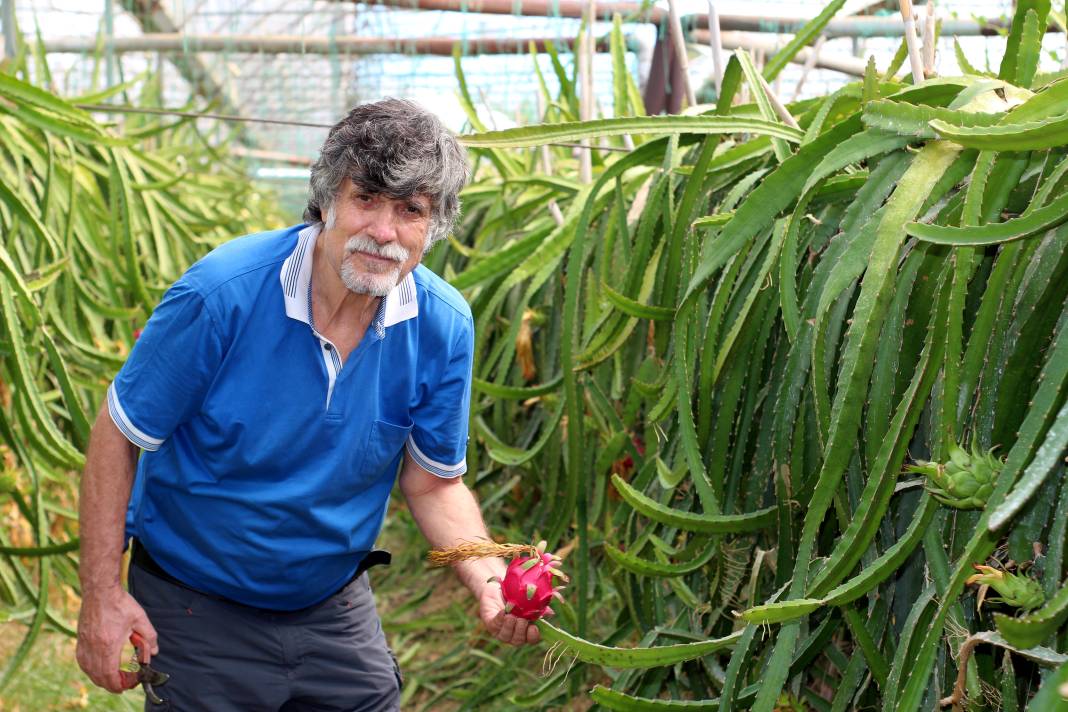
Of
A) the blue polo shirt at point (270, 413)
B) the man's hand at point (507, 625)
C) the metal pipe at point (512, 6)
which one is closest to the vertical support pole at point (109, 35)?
the metal pipe at point (512, 6)

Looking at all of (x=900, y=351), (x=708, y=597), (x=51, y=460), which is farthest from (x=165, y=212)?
(x=900, y=351)

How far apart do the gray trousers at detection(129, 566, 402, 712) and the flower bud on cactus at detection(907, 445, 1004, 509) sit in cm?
96

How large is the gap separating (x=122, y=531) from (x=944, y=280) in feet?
3.36

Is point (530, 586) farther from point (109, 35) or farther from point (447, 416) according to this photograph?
point (109, 35)

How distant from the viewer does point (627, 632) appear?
5.82ft

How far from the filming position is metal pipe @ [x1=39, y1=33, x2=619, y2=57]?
A: 3.10 metres

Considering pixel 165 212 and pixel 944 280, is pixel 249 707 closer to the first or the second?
pixel 944 280

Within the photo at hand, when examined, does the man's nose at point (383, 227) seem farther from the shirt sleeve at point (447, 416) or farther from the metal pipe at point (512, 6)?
the metal pipe at point (512, 6)

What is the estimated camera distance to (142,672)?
1545 mm

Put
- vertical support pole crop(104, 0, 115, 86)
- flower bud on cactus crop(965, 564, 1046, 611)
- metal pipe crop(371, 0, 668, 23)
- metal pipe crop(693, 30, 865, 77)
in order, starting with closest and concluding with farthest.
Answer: flower bud on cactus crop(965, 564, 1046, 611), metal pipe crop(693, 30, 865, 77), metal pipe crop(371, 0, 668, 23), vertical support pole crop(104, 0, 115, 86)

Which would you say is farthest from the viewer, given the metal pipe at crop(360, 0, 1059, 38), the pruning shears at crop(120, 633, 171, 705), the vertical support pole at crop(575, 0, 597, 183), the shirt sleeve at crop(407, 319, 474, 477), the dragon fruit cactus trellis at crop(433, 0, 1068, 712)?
the metal pipe at crop(360, 0, 1059, 38)

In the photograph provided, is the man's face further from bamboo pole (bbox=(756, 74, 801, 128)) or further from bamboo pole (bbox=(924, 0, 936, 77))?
bamboo pole (bbox=(924, 0, 936, 77))

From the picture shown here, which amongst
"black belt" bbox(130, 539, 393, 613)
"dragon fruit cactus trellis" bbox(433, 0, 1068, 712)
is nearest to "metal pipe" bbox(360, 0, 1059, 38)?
"dragon fruit cactus trellis" bbox(433, 0, 1068, 712)

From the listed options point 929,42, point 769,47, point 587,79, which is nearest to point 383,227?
point 929,42
